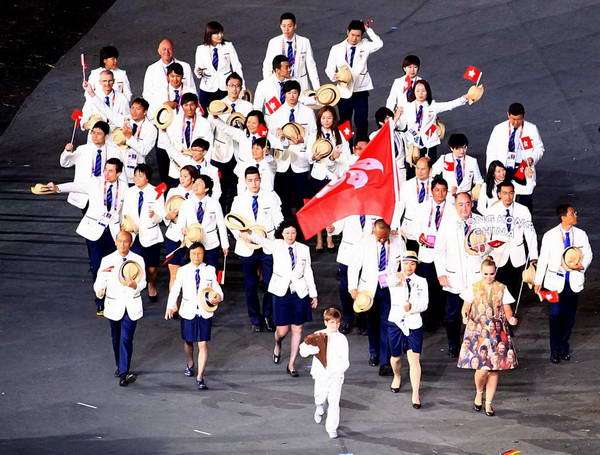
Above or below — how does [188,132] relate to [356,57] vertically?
below

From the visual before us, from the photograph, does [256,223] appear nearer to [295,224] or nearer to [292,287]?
[295,224]

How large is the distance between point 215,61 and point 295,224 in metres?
4.66

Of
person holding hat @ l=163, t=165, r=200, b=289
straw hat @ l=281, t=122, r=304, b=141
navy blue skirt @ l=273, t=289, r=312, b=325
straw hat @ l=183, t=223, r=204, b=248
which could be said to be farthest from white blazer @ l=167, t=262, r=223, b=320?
straw hat @ l=281, t=122, r=304, b=141

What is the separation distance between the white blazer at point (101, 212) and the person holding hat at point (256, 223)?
131 centimetres

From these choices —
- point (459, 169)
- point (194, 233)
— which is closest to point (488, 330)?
point (459, 169)

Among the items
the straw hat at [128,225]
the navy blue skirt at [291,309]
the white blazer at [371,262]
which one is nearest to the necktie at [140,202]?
the straw hat at [128,225]

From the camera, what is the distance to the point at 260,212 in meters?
17.4

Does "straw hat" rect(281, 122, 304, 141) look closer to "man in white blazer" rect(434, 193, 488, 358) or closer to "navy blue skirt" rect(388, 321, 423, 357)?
"man in white blazer" rect(434, 193, 488, 358)

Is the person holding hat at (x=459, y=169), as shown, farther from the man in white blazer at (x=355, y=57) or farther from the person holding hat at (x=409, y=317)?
the person holding hat at (x=409, y=317)

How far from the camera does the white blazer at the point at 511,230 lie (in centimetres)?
1719

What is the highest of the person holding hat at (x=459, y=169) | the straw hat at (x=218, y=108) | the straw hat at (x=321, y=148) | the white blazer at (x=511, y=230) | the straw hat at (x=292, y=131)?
the straw hat at (x=218, y=108)

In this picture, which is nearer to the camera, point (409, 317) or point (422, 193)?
point (409, 317)

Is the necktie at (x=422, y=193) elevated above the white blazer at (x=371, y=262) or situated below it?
above

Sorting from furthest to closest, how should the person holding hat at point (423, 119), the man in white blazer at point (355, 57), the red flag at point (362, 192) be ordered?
1. the man in white blazer at point (355, 57)
2. the person holding hat at point (423, 119)
3. the red flag at point (362, 192)
